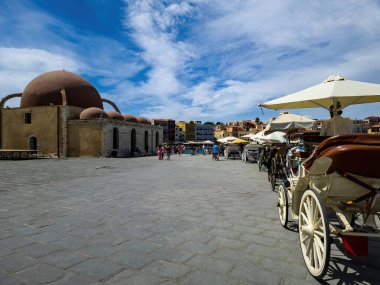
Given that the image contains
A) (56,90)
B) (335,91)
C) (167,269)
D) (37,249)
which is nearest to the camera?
(167,269)

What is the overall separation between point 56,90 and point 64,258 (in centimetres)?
2918

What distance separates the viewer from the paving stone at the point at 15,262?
2.58 meters

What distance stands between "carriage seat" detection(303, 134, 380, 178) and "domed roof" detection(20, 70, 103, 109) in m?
29.6

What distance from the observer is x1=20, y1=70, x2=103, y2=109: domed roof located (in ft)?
92.2

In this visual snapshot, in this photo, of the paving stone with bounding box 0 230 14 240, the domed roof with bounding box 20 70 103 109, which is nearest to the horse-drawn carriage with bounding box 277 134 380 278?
the paving stone with bounding box 0 230 14 240

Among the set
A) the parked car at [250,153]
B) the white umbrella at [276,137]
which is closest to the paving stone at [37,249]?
the white umbrella at [276,137]

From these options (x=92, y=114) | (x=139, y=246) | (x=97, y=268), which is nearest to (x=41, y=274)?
(x=97, y=268)

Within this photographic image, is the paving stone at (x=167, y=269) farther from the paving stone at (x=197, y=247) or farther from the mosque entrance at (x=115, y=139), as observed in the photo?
the mosque entrance at (x=115, y=139)

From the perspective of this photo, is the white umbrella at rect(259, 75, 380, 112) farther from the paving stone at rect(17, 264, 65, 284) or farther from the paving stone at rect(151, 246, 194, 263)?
the paving stone at rect(17, 264, 65, 284)

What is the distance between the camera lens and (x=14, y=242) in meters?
3.27

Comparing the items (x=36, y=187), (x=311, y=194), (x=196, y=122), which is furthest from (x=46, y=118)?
(x=196, y=122)

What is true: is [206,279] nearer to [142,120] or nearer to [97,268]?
[97,268]

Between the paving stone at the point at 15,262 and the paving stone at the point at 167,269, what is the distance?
3.96ft

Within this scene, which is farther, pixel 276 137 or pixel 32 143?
pixel 32 143
